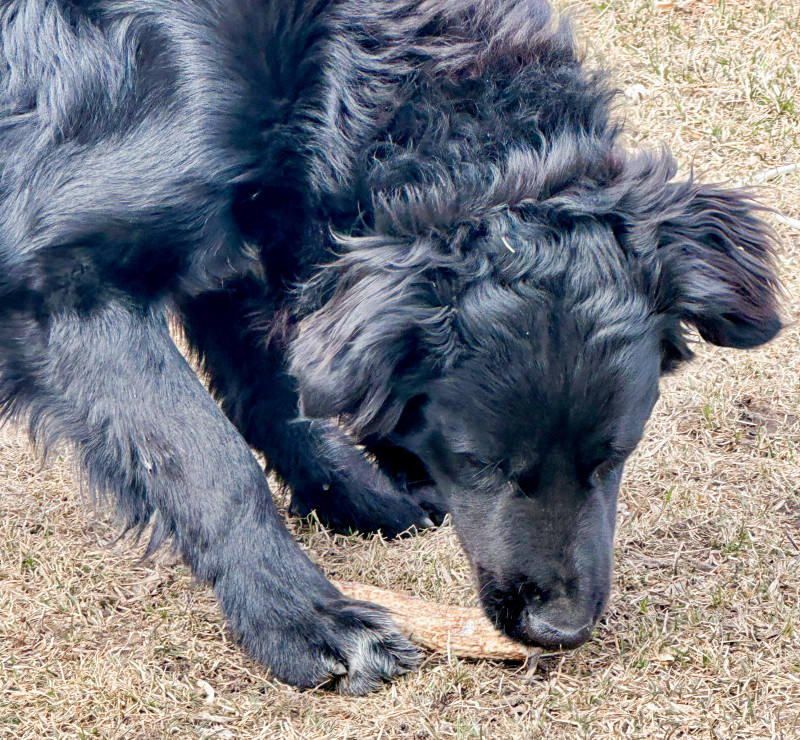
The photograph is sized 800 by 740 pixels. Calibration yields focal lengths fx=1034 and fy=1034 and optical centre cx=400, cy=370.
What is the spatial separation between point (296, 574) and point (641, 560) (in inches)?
45.0

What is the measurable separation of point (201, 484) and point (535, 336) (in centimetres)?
100

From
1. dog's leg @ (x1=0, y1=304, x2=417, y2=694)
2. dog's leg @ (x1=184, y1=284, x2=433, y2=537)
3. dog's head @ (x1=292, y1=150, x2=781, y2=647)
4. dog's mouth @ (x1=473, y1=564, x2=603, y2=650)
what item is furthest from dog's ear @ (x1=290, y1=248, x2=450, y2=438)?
dog's leg @ (x1=184, y1=284, x2=433, y2=537)

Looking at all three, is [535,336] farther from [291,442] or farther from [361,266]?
[291,442]

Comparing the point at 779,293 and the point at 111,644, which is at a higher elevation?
the point at 779,293

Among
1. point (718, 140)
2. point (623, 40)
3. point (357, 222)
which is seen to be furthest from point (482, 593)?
point (623, 40)

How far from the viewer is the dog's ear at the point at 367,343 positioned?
8.17ft

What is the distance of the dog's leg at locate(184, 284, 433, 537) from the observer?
3596mm

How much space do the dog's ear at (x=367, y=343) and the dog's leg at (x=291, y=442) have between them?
3.09 feet

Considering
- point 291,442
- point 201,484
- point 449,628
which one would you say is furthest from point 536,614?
point 291,442

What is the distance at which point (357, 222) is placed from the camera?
2.76m

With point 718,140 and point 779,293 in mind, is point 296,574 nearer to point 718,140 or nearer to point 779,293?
point 779,293

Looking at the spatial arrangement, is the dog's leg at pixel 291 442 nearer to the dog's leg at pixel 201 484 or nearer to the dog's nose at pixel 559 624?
the dog's leg at pixel 201 484

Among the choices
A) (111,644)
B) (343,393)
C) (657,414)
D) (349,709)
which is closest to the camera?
(343,393)

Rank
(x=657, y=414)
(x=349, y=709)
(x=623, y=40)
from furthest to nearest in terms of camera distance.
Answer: (x=623, y=40)
(x=657, y=414)
(x=349, y=709)
